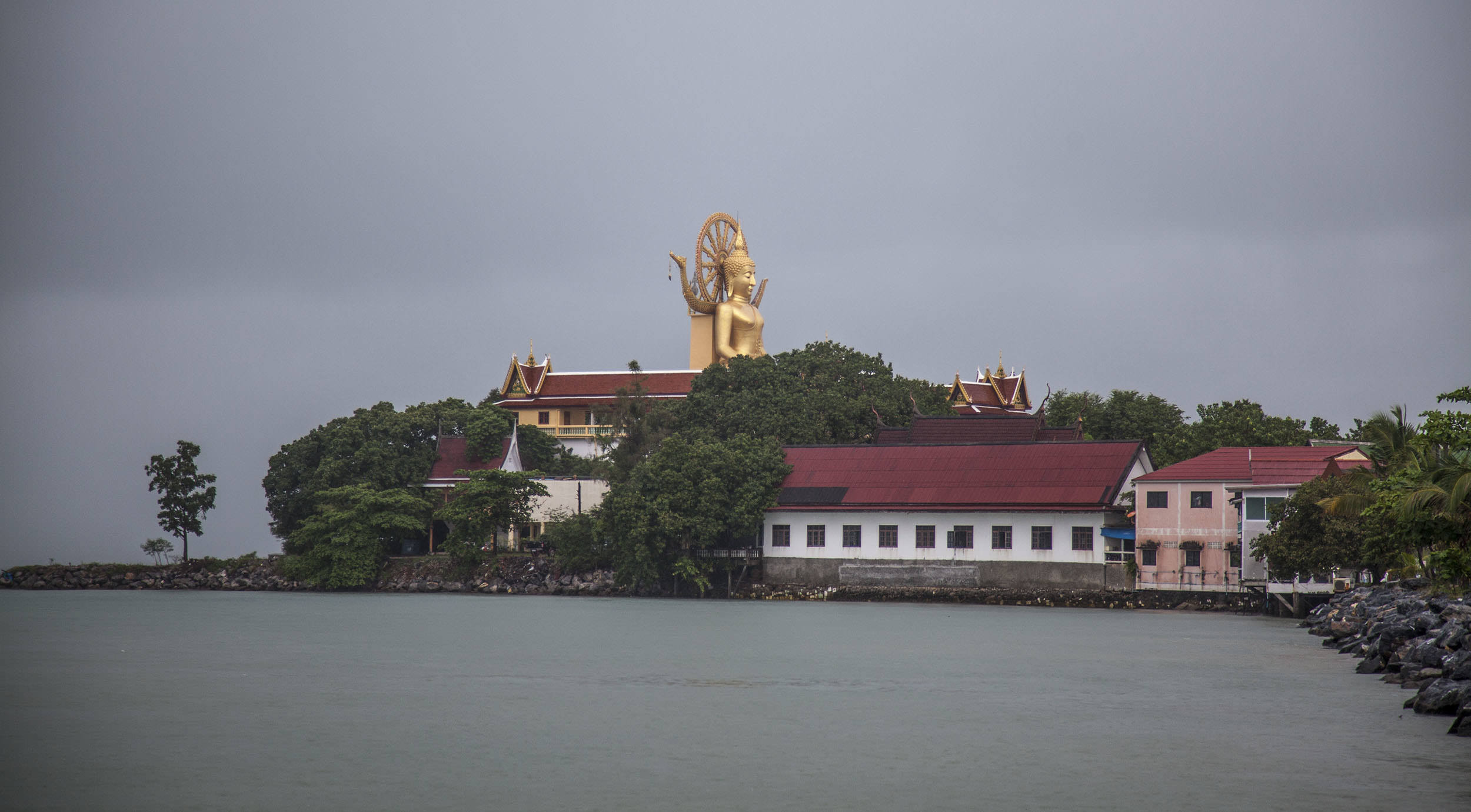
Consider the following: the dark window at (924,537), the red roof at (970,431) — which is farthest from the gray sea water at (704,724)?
the red roof at (970,431)

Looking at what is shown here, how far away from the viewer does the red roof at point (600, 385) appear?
64.2m

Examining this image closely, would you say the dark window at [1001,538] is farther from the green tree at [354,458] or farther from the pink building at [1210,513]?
the green tree at [354,458]

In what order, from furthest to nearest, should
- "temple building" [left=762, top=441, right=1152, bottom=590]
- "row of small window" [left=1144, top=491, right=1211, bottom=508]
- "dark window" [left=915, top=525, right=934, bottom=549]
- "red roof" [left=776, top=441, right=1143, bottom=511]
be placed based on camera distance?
"dark window" [left=915, top=525, right=934, bottom=549], "red roof" [left=776, top=441, right=1143, bottom=511], "temple building" [left=762, top=441, right=1152, bottom=590], "row of small window" [left=1144, top=491, right=1211, bottom=508]

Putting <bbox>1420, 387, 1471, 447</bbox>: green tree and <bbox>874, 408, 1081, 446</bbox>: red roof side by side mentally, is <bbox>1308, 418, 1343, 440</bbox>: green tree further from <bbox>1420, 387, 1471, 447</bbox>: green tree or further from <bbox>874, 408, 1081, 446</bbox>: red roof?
<bbox>1420, 387, 1471, 447</bbox>: green tree

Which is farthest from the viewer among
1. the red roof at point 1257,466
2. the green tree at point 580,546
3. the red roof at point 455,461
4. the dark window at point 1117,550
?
the red roof at point 455,461

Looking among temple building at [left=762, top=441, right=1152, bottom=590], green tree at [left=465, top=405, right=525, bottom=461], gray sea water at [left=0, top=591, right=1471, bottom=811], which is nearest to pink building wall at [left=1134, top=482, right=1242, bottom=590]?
temple building at [left=762, top=441, right=1152, bottom=590]

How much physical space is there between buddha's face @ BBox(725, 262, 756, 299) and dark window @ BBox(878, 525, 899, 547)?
28398mm

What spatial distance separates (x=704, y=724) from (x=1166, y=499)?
2570 cm

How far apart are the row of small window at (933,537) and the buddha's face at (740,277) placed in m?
26.7

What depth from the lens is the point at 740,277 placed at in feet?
224

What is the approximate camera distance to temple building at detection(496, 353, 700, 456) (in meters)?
64.1

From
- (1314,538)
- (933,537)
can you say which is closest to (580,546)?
(933,537)

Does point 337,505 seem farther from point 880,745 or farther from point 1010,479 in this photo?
point 880,745

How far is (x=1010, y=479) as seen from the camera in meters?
40.9
